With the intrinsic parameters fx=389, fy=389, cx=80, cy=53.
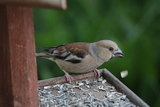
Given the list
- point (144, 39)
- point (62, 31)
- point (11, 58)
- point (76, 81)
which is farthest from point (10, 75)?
point (144, 39)

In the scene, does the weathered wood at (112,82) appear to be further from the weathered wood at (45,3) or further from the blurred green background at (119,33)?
the weathered wood at (45,3)

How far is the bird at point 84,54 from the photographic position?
3.66 metres

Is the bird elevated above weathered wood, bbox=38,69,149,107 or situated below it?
above

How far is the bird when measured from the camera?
3660 millimetres

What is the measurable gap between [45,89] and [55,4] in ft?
5.30

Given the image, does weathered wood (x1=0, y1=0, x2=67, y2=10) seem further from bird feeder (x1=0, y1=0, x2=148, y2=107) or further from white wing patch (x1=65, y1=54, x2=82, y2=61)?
white wing patch (x1=65, y1=54, x2=82, y2=61)

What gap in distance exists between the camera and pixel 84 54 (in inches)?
146

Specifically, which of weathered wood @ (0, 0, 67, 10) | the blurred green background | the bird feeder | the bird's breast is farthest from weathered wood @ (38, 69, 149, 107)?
weathered wood @ (0, 0, 67, 10)

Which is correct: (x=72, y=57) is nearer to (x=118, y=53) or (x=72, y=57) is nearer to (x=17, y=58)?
(x=118, y=53)

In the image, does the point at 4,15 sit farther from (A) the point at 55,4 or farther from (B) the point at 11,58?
(A) the point at 55,4

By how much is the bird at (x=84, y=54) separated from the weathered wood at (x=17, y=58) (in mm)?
1029

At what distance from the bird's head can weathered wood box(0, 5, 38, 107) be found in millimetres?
1186

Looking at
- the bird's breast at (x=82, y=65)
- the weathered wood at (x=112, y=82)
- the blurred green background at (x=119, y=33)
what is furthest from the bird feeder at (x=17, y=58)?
the blurred green background at (x=119, y=33)

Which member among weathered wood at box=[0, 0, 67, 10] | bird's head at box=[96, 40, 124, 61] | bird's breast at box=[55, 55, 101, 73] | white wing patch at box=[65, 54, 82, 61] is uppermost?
weathered wood at box=[0, 0, 67, 10]
